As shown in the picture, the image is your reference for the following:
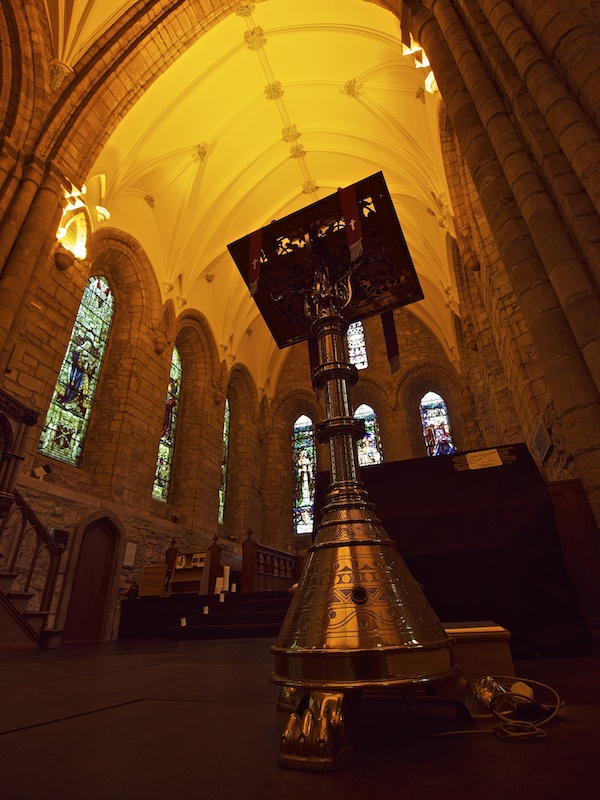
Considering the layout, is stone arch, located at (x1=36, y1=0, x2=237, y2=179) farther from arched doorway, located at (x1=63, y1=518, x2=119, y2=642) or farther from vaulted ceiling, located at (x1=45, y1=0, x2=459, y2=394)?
arched doorway, located at (x1=63, y1=518, x2=119, y2=642)

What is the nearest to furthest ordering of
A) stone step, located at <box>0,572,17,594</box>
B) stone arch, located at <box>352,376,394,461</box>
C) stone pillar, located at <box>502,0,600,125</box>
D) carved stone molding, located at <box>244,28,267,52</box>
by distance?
stone pillar, located at <box>502,0,600,125</box> → stone step, located at <box>0,572,17,594</box> → carved stone molding, located at <box>244,28,267,52</box> → stone arch, located at <box>352,376,394,461</box>

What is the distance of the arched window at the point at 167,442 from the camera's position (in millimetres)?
10062

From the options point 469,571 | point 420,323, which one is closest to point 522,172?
point 469,571

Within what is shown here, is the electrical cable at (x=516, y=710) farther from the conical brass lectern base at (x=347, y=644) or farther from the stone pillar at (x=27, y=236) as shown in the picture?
the stone pillar at (x=27, y=236)

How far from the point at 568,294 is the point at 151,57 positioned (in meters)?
8.42

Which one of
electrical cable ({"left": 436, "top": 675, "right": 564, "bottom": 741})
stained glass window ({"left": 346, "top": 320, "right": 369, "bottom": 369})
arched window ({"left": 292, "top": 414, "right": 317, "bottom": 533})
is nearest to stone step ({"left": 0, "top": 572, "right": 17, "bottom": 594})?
electrical cable ({"left": 436, "top": 675, "right": 564, "bottom": 741})

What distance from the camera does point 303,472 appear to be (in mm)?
14344

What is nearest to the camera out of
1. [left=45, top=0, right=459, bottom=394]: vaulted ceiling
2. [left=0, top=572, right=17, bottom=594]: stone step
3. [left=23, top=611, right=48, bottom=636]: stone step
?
[left=0, top=572, right=17, bottom=594]: stone step

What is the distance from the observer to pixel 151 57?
732cm

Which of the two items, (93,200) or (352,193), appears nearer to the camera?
(352,193)

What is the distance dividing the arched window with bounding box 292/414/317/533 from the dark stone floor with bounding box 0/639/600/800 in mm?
12238

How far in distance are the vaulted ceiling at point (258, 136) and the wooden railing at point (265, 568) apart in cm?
624

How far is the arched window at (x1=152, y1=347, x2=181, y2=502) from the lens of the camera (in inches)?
396

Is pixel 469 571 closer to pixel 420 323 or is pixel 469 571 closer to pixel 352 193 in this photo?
pixel 352 193
